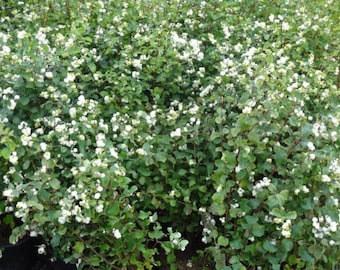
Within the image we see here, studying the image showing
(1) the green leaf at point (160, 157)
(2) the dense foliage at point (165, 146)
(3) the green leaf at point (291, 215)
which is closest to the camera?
(3) the green leaf at point (291, 215)

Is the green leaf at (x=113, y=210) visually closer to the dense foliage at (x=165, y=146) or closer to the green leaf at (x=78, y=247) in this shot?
the dense foliage at (x=165, y=146)

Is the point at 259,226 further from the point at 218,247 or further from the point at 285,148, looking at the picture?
the point at 285,148

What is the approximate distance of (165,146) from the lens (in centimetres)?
268

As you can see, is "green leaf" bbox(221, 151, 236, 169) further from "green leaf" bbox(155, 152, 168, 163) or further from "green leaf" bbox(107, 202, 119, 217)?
"green leaf" bbox(107, 202, 119, 217)

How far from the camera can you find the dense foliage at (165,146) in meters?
2.37

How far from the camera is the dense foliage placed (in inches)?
93.4

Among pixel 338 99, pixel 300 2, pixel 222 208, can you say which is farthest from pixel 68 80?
pixel 300 2

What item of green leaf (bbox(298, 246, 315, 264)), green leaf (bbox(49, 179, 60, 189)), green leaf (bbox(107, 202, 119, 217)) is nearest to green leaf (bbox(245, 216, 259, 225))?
green leaf (bbox(298, 246, 315, 264))

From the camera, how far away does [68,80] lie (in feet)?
9.00

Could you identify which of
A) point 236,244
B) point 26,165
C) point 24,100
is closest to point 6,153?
point 26,165

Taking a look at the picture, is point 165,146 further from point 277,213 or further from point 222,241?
point 277,213

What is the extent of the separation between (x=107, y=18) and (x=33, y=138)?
1.22 metres

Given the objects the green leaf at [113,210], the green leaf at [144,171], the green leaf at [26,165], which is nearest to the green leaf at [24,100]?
the green leaf at [26,165]

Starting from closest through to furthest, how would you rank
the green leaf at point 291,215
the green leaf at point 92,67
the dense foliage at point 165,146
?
the green leaf at point 291,215
the dense foliage at point 165,146
the green leaf at point 92,67
